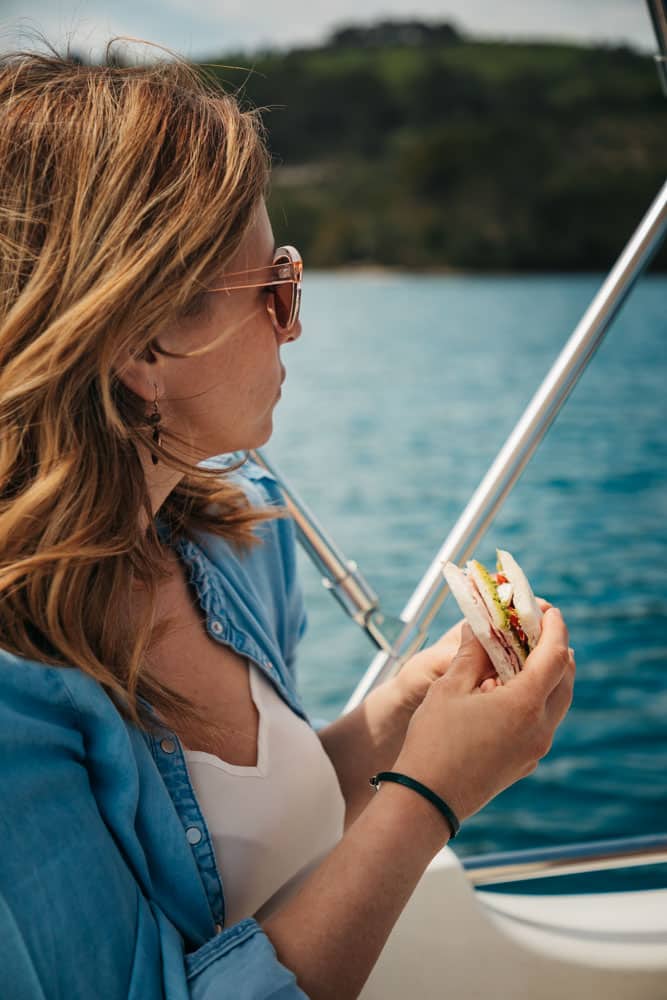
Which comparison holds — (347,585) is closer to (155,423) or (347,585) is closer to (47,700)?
(155,423)

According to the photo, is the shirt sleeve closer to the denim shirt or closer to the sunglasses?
the denim shirt

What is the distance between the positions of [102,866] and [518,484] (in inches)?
431

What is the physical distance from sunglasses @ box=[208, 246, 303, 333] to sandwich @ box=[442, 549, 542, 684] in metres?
0.27

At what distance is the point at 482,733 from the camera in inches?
31.5

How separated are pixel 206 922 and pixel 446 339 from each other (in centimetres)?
1924

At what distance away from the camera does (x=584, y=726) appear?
17.9 feet

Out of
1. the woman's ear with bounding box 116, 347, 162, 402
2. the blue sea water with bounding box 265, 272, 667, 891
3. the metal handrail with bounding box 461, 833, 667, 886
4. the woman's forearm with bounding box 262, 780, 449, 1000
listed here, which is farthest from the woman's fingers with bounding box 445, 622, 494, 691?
the blue sea water with bounding box 265, 272, 667, 891

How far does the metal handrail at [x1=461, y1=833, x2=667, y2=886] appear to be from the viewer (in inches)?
48.3

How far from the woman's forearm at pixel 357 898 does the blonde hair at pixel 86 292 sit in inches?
7.9

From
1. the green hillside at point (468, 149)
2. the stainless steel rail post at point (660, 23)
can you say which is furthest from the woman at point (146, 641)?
the green hillside at point (468, 149)

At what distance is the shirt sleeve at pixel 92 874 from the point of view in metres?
0.72

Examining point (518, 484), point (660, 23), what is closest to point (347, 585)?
point (660, 23)

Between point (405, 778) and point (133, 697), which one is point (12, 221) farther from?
point (405, 778)

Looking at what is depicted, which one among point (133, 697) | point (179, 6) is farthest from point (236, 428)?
point (179, 6)
